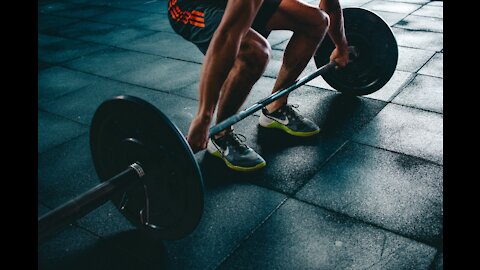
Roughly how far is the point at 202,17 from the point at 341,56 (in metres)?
0.85

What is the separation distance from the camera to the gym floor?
4.84 ft

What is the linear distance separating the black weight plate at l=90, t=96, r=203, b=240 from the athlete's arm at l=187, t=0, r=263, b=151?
6.3 inches

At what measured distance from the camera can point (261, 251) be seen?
148 cm

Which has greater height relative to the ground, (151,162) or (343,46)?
(343,46)

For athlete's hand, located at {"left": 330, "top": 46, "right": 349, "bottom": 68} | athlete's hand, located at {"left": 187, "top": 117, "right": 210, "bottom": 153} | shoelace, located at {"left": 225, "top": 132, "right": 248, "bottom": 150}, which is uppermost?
athlete's hand, located at {"left": 330, "top": 46, "right": 349, "bottom": 68}

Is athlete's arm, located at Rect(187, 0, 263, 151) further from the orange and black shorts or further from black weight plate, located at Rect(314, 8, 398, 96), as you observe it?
black weight plate, located at Rect(314, 8, 398, 96)

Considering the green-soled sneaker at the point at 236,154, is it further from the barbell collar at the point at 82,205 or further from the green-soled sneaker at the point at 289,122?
the barbell collar at the point at 82,205

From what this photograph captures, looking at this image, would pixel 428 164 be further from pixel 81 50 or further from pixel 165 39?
pixel 81 50

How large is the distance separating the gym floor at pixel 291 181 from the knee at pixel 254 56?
0.48m

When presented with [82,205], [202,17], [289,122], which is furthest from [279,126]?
[82,205]

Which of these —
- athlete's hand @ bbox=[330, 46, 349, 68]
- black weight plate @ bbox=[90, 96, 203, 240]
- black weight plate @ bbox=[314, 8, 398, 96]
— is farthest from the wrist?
black weight plate @ bbox=[90, 96, 203, 240]

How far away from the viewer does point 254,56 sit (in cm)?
176

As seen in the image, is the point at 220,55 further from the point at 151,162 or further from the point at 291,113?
the point at 291,113

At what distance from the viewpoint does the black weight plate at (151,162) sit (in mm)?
1313
